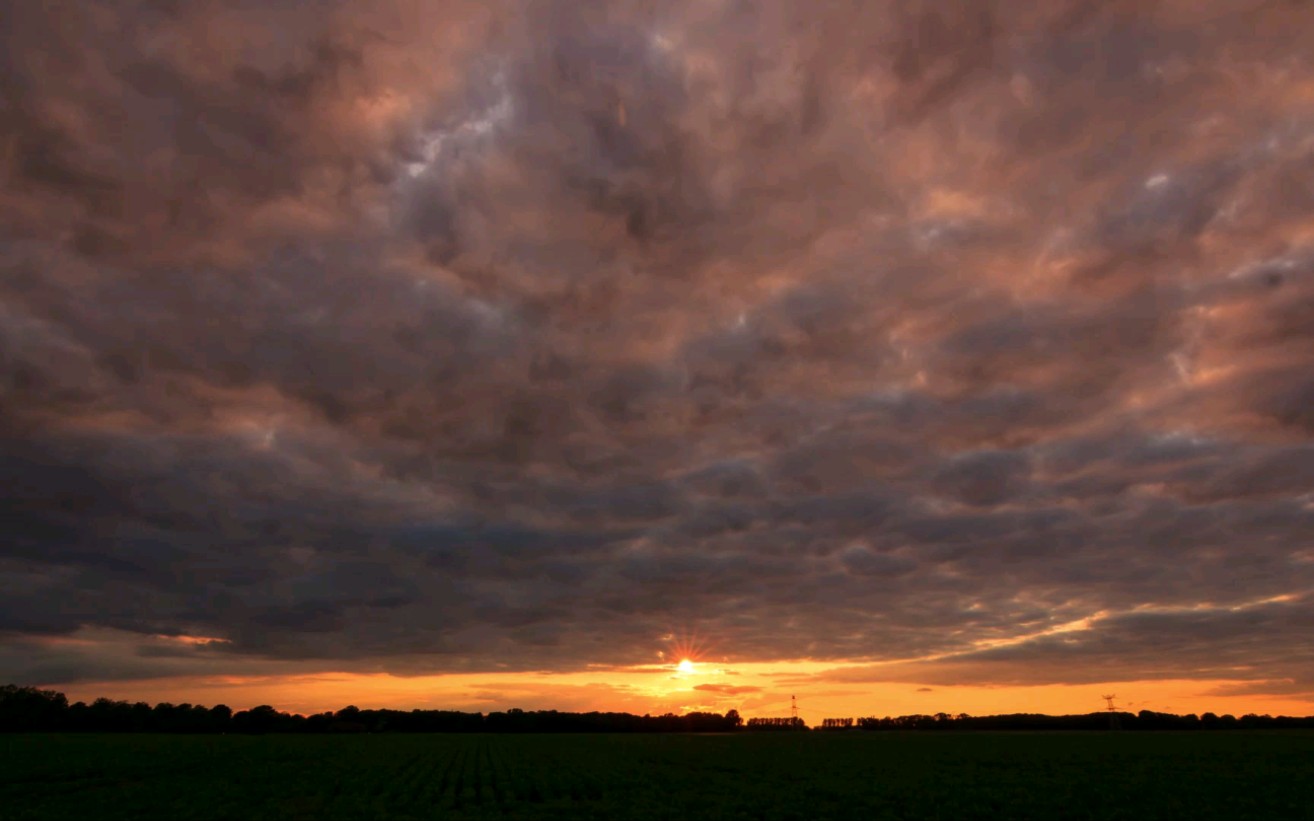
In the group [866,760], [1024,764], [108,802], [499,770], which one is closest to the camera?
[108,802]

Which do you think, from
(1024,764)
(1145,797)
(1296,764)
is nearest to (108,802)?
(1145,797)

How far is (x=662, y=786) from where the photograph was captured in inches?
2559

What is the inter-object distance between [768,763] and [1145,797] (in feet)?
145

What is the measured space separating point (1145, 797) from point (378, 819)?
5046 cm

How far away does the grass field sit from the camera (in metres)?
48.7

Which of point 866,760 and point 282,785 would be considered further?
point 866,760

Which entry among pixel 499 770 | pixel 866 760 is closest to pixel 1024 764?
pixel 866 760

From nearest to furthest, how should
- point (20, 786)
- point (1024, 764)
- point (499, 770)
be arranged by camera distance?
point (20, 786)
point (499, 770)
point (1024, 764)

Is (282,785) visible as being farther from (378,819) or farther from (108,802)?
(378,819)

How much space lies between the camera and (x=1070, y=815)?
1863 inches

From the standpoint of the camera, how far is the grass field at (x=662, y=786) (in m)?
48.7

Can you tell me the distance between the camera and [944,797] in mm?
56438

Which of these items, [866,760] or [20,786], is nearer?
[20,786]

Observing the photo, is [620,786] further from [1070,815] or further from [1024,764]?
[1024,764]
